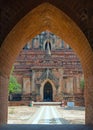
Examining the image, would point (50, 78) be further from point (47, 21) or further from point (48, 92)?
point (47, 21)

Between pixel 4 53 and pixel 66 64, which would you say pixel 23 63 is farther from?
pixel 4 53

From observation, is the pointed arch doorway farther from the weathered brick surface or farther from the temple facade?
the weathered brick surface

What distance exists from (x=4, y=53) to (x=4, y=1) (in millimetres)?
1677

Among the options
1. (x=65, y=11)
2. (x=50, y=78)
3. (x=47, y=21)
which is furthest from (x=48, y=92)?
(x=65, y=11)

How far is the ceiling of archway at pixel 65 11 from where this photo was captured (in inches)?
340

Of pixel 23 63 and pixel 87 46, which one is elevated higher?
pixel 23 63

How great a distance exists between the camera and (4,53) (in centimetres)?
933

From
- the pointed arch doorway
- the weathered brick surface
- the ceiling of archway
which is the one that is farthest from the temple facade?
the ceiling of archway

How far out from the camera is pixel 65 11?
8.82m

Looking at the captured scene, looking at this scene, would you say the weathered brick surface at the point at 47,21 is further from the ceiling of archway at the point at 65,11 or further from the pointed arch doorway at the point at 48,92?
the pointed arch doorway at the point at 48,92

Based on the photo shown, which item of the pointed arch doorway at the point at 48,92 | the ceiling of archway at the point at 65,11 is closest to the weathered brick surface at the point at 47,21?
the ceiling of archway at the point at 65,11

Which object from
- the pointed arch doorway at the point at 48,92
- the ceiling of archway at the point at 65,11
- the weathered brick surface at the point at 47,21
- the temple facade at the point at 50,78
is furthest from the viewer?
the pointed arch doorway at the point at 48,92

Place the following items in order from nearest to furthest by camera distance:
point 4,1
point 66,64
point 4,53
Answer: point 4,1, point 4,53, point 66,64

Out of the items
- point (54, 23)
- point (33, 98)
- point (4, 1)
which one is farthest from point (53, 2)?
point (33, 98)
